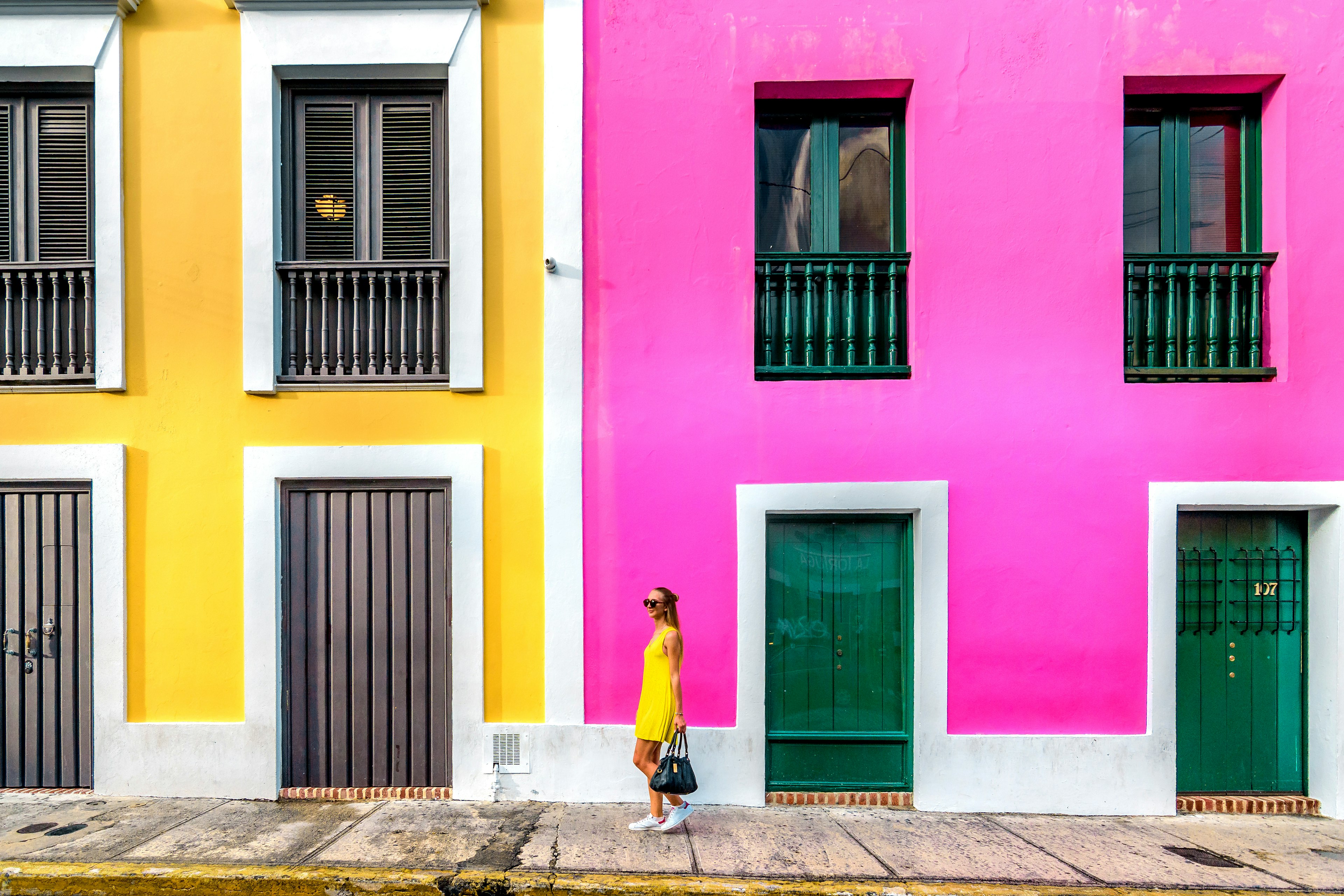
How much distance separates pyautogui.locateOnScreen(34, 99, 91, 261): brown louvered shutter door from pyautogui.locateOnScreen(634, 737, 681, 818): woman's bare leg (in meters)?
5.71

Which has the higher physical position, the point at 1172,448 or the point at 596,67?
the point at 596,67

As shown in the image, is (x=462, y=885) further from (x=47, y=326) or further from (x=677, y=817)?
(x=47, y=326)

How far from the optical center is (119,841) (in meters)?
4.57

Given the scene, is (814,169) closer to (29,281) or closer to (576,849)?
(576,849)

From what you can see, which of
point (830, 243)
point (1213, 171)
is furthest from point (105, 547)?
point (1213, 171)

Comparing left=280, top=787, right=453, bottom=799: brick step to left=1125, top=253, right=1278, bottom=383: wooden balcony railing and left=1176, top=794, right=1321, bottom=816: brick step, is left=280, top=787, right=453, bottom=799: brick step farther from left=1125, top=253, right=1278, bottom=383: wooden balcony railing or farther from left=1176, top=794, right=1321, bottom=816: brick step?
left=1125, top=253, right=1278, bottom=383: wooden balcony railing

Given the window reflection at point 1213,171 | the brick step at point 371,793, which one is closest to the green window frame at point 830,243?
the window reflection at point 1213,171

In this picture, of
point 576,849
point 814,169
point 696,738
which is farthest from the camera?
point 814,169

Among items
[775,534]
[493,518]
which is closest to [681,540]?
[775,534]

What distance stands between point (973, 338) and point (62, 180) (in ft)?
23.7

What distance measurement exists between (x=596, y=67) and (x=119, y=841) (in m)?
6.27

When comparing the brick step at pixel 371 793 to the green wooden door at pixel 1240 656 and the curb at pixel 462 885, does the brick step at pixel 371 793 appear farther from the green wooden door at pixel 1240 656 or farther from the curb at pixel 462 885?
the green wooden door at pixel 1240 656

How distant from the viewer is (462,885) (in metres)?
4.09

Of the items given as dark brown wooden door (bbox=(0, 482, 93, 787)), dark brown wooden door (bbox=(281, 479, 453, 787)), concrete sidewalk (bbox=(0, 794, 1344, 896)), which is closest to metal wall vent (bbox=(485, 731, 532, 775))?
concrete sidewalk (bbox=(0, 794, 1344, 896))
